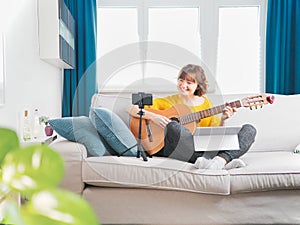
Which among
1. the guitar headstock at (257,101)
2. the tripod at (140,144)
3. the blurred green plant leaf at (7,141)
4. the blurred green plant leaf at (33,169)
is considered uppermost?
the blurred green plant leaf at (7,141)

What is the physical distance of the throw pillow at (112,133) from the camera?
226cm

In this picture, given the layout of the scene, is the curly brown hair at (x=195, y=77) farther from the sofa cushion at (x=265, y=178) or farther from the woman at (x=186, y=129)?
the sofa cushion at (x=265, y=178)

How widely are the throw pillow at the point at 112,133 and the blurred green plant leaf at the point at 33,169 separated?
2.05 m

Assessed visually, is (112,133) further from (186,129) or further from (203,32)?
(203,32)

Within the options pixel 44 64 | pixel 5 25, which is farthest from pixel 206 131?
pixel 44 64

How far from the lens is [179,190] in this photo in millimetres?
2053

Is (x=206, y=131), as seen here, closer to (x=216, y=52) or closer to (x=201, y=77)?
(x=201, y=77)

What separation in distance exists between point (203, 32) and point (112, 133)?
2.54 metres

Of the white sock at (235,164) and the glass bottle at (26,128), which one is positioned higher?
the glass bottle at (26,128)

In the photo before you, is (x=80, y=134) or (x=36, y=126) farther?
(x=36, y=126)

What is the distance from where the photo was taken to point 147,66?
107 inches

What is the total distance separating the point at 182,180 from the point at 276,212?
0.52 m

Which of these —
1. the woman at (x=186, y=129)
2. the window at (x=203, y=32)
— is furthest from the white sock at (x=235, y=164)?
the window at (x=203, y=32)

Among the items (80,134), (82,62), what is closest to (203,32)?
(82,62)
